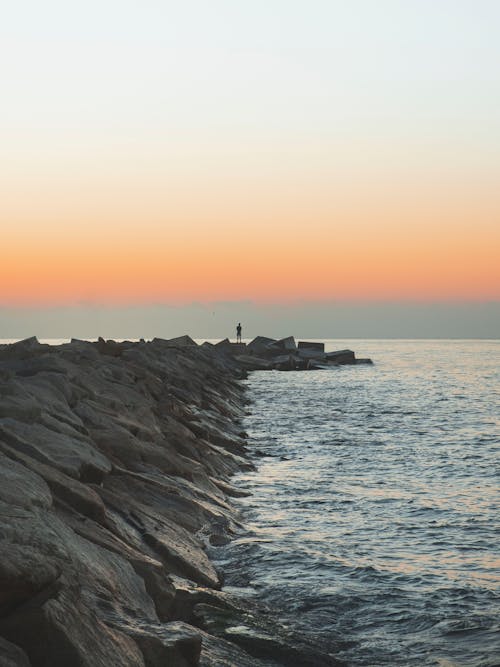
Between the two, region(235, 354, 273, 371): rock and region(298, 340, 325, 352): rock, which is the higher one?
region(298, 340, 325, 352): rock

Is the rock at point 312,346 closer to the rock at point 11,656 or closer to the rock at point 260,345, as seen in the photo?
the rock at point 260,345

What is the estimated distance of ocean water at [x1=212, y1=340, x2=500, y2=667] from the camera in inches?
339

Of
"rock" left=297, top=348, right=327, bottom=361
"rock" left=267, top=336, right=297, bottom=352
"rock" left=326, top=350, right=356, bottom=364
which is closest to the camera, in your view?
"rock" left=297, top=348, right=327, bottom=361

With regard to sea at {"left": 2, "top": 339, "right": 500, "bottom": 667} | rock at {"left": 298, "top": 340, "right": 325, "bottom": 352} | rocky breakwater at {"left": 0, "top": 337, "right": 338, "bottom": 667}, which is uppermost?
rock at {"left": 298, "top": 340, "right": 325, "bottom": 352}

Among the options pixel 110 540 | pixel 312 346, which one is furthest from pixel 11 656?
pixel 312 346

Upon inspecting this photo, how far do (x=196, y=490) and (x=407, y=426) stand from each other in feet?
64.1

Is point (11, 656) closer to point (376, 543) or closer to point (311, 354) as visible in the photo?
point (376, 543)

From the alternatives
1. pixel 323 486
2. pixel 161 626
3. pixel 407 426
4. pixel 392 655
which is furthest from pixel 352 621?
pixel 407 426

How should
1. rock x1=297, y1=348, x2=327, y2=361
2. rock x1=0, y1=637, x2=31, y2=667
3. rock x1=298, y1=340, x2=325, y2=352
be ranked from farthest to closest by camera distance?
1. rock x1=298, y1=340, x2=325, y2=352
2. rock x1=297, y1=348, x2=327, y2=361
3. rock x1=0, y1=637, x2=31, y2=667

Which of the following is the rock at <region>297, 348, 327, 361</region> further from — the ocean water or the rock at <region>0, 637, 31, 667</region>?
the rock at <region>0, 637, 31, 667</region>

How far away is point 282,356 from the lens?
8000 cm

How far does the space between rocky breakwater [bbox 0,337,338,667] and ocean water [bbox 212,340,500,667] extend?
2.21ft

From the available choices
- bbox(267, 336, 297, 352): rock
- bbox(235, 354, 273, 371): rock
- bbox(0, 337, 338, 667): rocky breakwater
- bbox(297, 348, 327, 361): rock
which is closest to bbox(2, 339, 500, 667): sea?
bbox(0, 337, 338, 667): rocky breakwater

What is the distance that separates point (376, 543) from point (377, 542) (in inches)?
3.0
